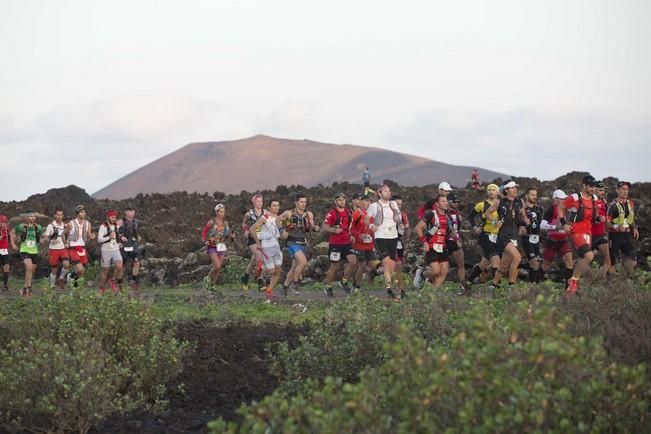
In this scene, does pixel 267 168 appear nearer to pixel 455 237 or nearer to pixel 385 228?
pixel 385 228

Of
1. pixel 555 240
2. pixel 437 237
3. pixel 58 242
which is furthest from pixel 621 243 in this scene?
pixel 58 242

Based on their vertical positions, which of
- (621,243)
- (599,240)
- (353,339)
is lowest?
(353,339)

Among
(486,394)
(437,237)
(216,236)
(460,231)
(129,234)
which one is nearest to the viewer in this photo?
(486,394)

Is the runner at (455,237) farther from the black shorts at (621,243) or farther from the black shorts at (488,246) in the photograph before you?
the black shorts at (621,243)

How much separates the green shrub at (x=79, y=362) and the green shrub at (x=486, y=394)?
2.79m

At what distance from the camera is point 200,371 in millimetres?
10344

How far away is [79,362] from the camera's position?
7.96m

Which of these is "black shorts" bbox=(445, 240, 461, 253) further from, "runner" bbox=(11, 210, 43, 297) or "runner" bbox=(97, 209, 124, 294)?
"runner" bbox=(11, 210, 43, 297)

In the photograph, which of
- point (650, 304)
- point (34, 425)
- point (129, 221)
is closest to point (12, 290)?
point (129, 221)

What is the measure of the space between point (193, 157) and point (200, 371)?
111850mm

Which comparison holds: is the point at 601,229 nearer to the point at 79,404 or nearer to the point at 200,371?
the point at 200,371

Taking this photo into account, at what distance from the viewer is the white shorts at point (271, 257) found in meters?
17.2

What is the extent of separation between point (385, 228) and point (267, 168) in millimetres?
94056

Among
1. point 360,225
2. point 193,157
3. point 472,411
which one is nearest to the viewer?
point 472,411
